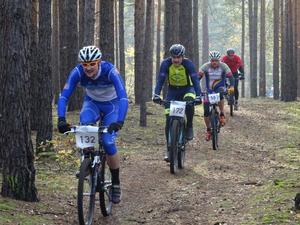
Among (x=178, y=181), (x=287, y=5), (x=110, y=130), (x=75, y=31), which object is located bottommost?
(x=178, y=181)

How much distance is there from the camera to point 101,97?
7.47m

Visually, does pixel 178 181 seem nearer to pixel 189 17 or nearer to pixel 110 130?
pixel 110 130

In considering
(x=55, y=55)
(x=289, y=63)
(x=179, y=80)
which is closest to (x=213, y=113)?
(x=179, y=80)

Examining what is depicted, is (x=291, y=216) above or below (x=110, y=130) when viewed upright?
below

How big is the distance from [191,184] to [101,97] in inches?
115

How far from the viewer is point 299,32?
30859 mm

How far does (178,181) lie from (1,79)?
410 centimetres

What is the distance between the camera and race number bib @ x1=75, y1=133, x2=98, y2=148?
6.61 m

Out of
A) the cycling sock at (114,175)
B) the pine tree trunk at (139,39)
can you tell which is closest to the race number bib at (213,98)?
the pine tree trunk at (139,39)

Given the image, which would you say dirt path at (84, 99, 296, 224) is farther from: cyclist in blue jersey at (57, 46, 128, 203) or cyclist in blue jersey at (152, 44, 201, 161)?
cyclist in blue jersey at (152, 44, 201, 161)

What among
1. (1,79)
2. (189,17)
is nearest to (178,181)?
(1,79)

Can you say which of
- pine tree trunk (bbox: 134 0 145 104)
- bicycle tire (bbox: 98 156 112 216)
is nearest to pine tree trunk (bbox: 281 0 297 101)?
pine tree trunk (bbox: 134 0 145 104)

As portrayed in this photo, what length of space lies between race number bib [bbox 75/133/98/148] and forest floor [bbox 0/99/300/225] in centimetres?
106

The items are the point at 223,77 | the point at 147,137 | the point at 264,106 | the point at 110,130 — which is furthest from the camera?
the point at 264,106
